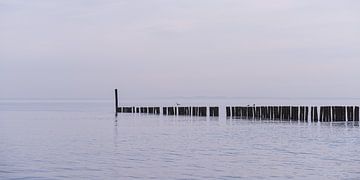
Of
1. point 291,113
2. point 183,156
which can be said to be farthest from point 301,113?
point 183,156

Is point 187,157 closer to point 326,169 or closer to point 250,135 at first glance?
point 326,169

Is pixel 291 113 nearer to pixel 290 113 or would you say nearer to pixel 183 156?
pixel 290 113

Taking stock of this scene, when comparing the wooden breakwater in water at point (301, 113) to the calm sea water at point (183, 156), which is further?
the wooden breakwater in water at point (301, 113)

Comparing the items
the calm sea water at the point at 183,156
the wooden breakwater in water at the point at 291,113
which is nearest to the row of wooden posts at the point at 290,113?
the wooden breakwater in water at the point at 291,113

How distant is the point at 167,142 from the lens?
2825 cm

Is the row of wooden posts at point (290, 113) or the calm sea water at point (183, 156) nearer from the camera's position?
the calm sea water at point (183, 156)

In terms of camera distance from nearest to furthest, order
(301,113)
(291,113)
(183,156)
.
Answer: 1. (183,156)
2. (301,113)
3. (291,113)

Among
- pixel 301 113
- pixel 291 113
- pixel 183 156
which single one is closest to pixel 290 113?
A: pixel 291 113

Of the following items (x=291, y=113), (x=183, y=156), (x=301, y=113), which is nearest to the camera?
(x=183, y=156)

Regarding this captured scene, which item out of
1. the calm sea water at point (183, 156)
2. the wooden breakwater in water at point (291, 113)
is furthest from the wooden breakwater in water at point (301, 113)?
the calm sea water at point (183, 156)

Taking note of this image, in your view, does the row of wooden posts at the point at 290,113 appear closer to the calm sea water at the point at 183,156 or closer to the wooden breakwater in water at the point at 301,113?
the wooden breakwater in water at the point at 301,113

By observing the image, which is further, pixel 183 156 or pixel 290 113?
pixel 290 113

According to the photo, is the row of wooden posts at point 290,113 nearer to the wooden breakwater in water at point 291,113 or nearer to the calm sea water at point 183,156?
the wooden breakwater in water at point 291,113

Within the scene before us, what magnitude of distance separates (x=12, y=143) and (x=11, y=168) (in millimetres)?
9561
